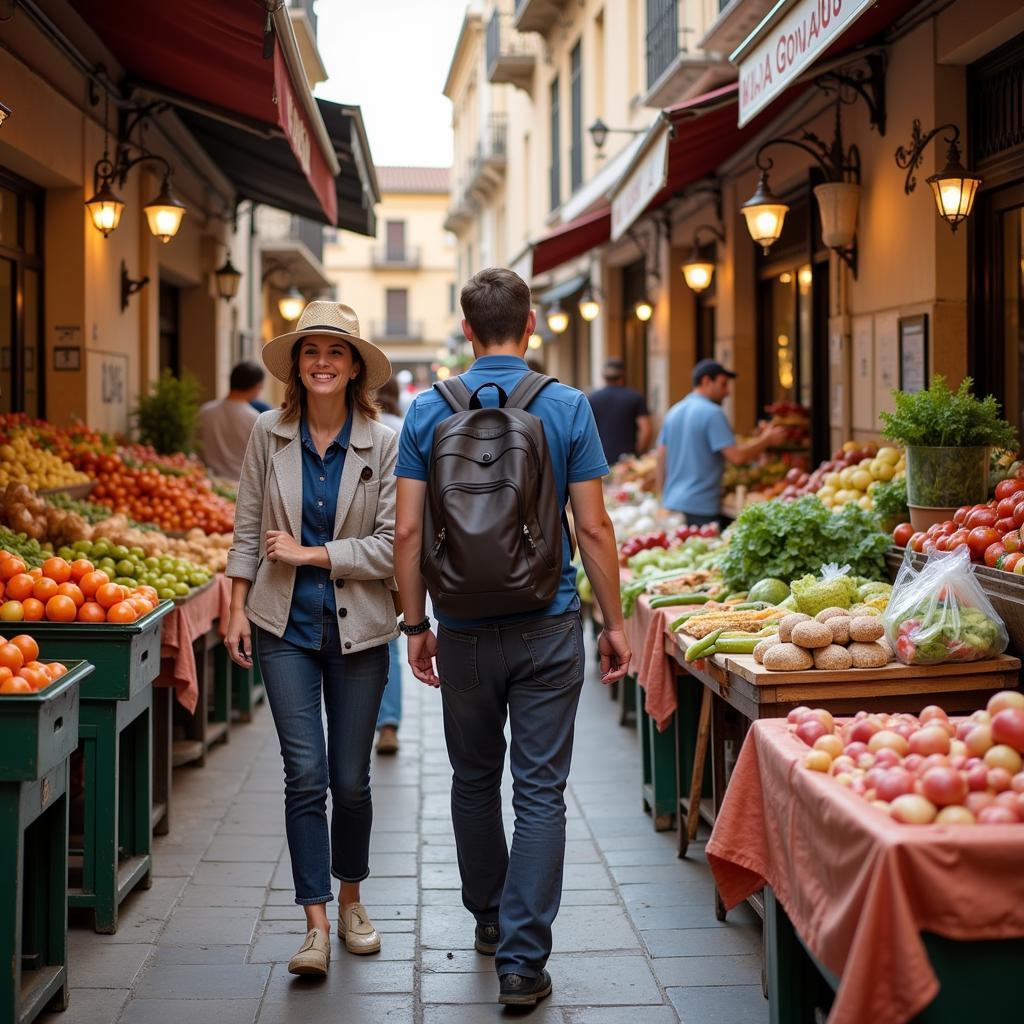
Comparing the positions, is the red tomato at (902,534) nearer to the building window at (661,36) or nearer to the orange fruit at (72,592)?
the orange fruit at (72,592)

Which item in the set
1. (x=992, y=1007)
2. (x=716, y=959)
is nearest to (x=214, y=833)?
(x=716, y=959)

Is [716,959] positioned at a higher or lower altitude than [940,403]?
lower

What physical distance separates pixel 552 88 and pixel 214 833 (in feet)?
61.9

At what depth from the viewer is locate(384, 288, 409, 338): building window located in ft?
198

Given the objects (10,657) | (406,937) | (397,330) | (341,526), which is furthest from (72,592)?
(397,330)

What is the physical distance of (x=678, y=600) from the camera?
6250mm

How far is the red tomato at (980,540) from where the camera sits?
16.5 ft

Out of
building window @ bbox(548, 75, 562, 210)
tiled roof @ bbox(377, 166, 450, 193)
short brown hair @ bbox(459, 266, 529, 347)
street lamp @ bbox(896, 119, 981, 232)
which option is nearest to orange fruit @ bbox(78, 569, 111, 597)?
short brown hair @ bbox(459, 266, 529, 347)

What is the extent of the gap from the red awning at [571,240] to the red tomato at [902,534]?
26.5ft

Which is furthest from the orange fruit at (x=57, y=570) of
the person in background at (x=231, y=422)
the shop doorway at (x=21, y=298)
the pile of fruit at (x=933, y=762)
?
the person in background at (x=231, y=422)

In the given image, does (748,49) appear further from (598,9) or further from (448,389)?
(598,9)

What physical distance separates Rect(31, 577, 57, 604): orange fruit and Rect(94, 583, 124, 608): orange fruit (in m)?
0.16

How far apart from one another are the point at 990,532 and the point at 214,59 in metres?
5.54

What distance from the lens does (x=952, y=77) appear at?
23.3 ft
